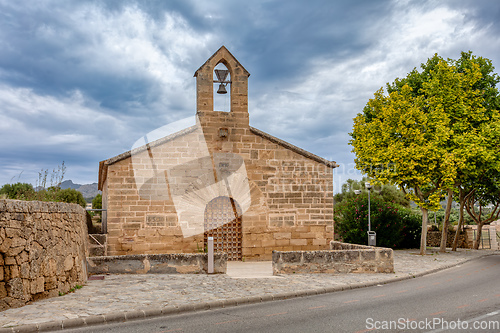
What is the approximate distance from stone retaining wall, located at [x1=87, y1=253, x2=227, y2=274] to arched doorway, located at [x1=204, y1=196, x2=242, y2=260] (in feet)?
13.5

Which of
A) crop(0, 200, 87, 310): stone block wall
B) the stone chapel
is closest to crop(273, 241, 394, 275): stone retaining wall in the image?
the stone chapel

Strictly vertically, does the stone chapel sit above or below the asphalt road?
above

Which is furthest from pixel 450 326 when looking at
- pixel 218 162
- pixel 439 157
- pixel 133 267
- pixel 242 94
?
pixel 439 157

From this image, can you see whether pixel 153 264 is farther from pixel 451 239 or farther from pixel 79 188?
pixel 79 188

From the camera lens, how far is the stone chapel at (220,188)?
15070 millimetres


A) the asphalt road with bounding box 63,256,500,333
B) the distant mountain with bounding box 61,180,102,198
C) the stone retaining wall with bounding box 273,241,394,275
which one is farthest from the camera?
the distant mountain with bounding box 61,180,102,198

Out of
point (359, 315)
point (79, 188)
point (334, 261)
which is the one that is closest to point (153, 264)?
point (334, 261)

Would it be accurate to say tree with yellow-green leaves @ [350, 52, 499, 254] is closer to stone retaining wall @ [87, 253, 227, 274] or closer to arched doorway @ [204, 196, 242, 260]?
arched doorway @ [204, 196, 242, 260]

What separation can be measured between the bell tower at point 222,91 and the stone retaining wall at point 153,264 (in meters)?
5.70

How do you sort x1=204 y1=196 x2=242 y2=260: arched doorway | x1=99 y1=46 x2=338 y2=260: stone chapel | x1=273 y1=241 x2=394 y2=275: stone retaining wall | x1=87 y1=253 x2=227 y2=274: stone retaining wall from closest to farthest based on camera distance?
1. x1=87 y1=253 x2=227 y2=274: stone retaining wall
2. x1=273 y1=241 x2=394 y2=275: stone retaining wall
3. x1=99 y1=46 x2=338 y2=260: stone chapel
4. x1=204 y1=196 x2=242 y2=260: arched doorway

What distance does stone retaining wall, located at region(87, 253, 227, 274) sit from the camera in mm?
11836

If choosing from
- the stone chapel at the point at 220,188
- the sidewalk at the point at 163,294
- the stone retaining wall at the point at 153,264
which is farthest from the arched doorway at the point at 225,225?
the stone retaining wall at the point at 153,264

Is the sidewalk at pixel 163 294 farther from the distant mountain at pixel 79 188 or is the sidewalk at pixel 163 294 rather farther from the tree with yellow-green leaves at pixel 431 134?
the tree with yellow-green leaves at pixel 431 134

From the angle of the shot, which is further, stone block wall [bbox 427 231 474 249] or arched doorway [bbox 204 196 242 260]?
stone block wall [bbox 427 231 474 249]
